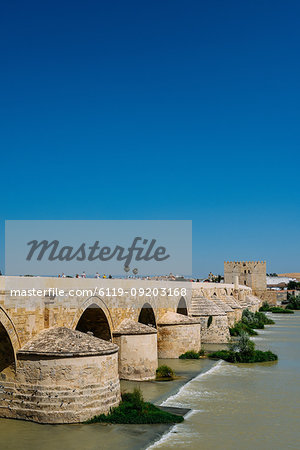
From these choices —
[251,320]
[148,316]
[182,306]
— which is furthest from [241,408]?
[251,320]

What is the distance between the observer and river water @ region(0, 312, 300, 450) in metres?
8.08

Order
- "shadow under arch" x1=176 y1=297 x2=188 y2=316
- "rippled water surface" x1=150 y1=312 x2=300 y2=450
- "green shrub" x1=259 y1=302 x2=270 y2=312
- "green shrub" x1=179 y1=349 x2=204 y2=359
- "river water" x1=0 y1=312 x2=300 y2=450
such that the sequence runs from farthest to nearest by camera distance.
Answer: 1. "green shrub" x1=259 y1=302 x2=270 y2=312
2. "shadow under arch" x1=176 y1=297 x2=188 y2=316
3. "green shrub" x1=179 y1=349 x2=204 y2=359
4. "rippled water surface" x1=150 y1=312 x2=300 y2=450
5. "river water" x1=0 y1=312 x2=300 y2=450

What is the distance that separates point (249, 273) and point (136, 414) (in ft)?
162

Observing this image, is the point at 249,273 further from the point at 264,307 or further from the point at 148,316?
the point at 148,316

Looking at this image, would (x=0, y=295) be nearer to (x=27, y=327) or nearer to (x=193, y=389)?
(x=27, y=327)

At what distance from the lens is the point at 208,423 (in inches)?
373

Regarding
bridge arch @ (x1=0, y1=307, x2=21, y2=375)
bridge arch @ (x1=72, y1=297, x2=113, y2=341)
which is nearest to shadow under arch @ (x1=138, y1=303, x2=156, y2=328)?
bridge arch @ (x1=72, y1=297, x2=113, y2=341)

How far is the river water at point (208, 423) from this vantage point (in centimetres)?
808

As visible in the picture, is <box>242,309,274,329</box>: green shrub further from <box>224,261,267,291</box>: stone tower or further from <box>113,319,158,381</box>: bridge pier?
<box>224,261,267,291</box>: stone tower

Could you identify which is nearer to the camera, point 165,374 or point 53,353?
point 53,353

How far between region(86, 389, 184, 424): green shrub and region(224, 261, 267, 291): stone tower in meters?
48.5

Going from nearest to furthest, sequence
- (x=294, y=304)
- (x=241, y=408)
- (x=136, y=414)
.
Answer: (x=136, y=414), (x=241, y=408), (x=294, y=304)

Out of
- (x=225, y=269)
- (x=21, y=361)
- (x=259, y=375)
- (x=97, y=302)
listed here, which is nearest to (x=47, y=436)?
(x=21, y=361)

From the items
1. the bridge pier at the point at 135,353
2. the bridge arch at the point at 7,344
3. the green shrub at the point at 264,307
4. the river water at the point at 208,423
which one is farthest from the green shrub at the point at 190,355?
the green shrub at the point at 264,307
